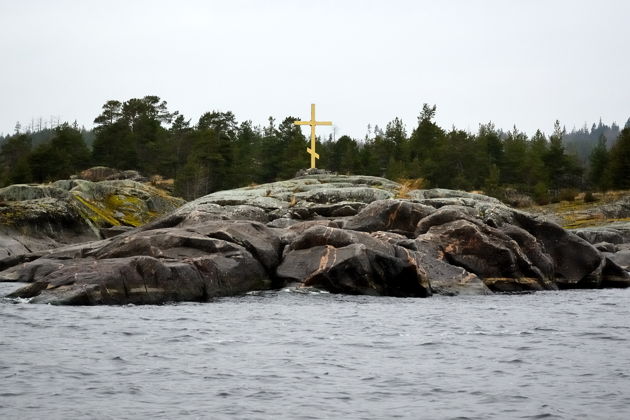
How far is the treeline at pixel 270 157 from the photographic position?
80.9 metres

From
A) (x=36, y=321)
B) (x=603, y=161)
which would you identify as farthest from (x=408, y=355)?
(x=603, y=161)

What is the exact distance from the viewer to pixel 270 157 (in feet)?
299

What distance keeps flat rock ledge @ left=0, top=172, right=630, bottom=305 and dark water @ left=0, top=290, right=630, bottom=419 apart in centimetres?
207

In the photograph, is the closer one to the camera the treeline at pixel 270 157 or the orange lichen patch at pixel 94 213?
the orange lichen patch at pixel 94 213

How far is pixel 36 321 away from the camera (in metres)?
18.8

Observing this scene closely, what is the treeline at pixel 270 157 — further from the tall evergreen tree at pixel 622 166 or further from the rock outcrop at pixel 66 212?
the rock outcrop at pixel 66 212

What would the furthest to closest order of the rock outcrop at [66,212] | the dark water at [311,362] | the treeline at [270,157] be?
the treeline at [270,157], the rock outcrop at [66,212], the dark water at [311,362]

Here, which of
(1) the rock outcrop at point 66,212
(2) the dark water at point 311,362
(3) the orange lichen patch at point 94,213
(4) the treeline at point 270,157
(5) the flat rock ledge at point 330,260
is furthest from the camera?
(4) the treeline at point 270,157

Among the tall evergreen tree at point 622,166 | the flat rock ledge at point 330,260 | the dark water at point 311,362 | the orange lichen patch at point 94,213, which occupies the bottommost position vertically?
the dark water at point 311,362

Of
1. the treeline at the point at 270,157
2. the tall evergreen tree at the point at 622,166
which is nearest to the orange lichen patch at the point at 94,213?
the treeline at the point at 270,157

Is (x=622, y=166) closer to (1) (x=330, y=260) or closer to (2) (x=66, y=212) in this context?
(2) (x=66, y=212)

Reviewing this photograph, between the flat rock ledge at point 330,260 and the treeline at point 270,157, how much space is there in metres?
42.1

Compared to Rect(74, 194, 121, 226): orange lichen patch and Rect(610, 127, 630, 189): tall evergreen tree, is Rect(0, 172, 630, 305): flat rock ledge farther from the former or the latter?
Rect(610, 127, 630, 189): tall evergreen tree

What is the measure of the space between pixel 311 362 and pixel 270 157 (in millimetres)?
76985
